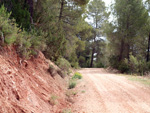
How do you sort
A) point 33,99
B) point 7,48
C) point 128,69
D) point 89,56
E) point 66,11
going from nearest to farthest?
1. point 33,99
2. point 7,48
3. point 66,11
4. point 128,69
5. point 89,56

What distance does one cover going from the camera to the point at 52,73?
26.3ft

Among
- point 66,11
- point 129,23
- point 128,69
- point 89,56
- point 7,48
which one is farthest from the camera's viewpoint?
point 89,56

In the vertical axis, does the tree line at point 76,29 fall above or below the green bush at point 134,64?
above

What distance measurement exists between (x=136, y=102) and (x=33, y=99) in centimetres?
411

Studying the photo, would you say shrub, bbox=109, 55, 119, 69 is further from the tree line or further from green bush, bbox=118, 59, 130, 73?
green bush, bbox=118, 59, 130, 73

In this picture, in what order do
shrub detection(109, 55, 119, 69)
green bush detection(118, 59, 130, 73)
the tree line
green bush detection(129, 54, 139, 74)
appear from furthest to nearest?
shrub detection(109, 55, 119, 69) → green bush detection(118, 59, 130, 73) → green bush detection(129, 54, 139, 74) → the tree line

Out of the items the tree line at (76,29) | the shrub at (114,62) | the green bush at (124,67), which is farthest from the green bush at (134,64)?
the shrub at (114,62)

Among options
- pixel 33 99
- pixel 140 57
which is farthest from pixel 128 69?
pixel 33 99

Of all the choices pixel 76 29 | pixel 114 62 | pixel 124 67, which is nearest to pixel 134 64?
pixel 124 67

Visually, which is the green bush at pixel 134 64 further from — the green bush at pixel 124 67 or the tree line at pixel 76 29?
the green bush at pixel 124 67

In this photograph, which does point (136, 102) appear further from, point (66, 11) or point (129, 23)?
point (129, 23)

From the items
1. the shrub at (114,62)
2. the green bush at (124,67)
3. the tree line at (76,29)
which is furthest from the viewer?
the shrub at (114,62)

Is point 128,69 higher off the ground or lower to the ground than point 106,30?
lower

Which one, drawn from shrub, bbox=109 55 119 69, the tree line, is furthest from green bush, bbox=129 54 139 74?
shrub, bbox=109 55 119 69
